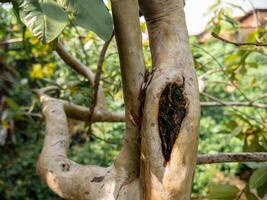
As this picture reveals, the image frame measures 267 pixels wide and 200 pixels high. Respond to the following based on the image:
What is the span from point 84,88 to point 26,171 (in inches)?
100

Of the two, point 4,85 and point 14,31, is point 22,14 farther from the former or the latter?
point 4,85

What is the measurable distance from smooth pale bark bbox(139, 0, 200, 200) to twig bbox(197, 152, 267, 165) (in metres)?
0.12

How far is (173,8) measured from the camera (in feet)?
2.49

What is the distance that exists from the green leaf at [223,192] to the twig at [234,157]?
25cm

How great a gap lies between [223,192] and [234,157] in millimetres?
271

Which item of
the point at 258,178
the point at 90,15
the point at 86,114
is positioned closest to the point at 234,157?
the point at 258,178

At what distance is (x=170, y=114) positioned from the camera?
71 cm

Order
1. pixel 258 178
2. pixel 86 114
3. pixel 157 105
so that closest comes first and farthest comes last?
pixel 157 105
pixel 258 178
pixel 86 114

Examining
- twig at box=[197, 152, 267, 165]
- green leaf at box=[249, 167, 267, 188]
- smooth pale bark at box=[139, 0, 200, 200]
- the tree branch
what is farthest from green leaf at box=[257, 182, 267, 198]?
the tree branch

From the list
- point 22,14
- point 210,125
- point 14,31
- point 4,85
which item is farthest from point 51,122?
point 210,125

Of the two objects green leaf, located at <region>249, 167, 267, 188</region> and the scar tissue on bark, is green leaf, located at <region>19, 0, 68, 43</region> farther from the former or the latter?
green leaf, located at <region>249, 167, 267, 188</region>

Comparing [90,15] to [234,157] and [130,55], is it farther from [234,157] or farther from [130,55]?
[234,157]

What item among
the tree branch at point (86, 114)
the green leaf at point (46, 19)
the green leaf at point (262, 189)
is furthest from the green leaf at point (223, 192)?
the green leaf at point (46, 19)

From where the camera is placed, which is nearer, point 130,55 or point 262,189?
point 130,55
